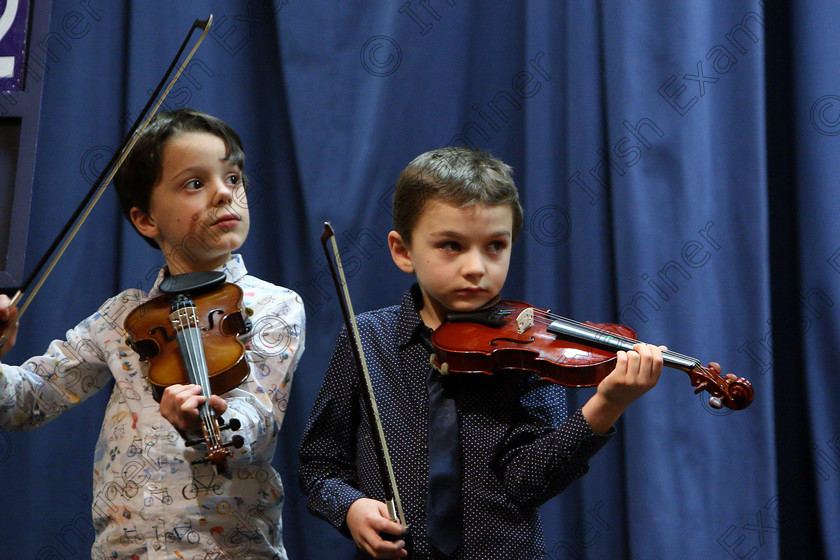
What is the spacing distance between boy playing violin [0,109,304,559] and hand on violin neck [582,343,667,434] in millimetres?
459

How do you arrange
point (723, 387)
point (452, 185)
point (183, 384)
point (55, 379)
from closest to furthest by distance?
point (723, 387) → point (183, 384) → point (452, 185) → point (55, 379)

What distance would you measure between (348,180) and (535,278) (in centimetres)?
42

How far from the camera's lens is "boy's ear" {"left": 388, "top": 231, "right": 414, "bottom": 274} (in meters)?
1.22

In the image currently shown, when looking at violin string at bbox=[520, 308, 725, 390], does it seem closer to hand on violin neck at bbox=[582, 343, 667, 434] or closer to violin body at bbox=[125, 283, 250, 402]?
hand on violin neck at bbox=[582, 343, 667, 434]

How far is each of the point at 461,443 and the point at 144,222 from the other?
2.02 feet

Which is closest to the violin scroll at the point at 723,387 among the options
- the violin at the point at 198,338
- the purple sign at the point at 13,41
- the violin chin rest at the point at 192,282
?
the violin at the point at 198,338

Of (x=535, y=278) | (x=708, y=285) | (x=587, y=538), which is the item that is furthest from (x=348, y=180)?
(x=587, y=538)

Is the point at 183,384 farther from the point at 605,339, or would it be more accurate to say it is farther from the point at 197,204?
the point at 605,339

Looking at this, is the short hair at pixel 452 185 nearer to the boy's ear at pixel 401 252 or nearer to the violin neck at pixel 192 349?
the boy's ear at pixel 401 252

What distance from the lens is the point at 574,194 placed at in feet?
5.31

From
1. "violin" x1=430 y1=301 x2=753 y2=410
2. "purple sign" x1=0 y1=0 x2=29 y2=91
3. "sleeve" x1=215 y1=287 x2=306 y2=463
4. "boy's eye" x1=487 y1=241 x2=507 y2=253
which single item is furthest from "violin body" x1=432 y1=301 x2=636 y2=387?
"purple sign" x1=0 y1=0 x2=29 y2=91

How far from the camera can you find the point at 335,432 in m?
1.19

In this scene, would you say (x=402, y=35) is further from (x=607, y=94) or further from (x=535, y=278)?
(x=535, y=278)

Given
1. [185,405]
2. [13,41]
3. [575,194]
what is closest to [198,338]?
[185,405]
